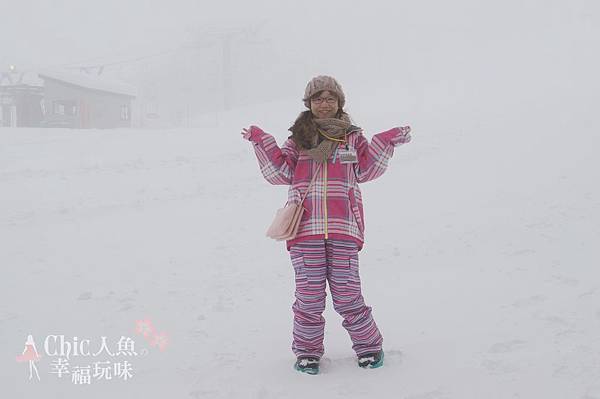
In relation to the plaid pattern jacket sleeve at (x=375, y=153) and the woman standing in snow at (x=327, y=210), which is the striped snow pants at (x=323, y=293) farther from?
the plaid pattern jacket sleeve at (x=375, y=153)

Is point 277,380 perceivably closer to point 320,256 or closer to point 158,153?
point 320,256

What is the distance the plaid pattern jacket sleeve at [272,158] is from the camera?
326 centimetres

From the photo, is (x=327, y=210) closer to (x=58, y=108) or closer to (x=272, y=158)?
(x=272, y=158)

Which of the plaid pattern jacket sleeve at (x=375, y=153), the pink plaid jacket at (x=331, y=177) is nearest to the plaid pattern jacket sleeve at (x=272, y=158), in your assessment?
the pink plaid jacket at (x=331, y=177)

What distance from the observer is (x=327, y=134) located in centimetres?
325

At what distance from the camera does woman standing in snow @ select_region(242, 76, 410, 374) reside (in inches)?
125

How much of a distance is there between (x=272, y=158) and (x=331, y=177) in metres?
0.39

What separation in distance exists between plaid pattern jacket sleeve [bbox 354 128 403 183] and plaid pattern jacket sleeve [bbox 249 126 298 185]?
416 mm

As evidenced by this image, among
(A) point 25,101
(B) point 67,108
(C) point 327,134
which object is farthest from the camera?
(A) point 25,101

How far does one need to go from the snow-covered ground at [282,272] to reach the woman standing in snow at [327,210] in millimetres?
253

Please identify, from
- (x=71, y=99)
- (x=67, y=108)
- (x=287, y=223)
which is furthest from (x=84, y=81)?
(x=287, y=223)

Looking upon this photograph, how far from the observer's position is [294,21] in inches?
1992

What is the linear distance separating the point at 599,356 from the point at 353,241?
1588mm

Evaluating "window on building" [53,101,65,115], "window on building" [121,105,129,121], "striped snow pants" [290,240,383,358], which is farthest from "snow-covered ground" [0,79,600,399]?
"window on building" [121,105,129,121]
